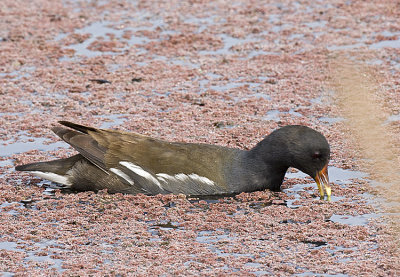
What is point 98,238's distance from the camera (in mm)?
5535

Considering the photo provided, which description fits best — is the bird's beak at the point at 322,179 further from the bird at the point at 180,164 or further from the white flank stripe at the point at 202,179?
the white flank stripe at the point at 202,179

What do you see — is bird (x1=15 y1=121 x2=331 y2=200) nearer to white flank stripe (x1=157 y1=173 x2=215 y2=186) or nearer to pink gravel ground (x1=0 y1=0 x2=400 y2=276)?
white flank stripe (x1=157 y1=173 x2=215 y2=186)

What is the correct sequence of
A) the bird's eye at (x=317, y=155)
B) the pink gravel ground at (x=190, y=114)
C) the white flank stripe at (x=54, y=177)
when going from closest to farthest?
the pink gravel ground at (x=190, y=114) < the bird's eye at (x=317, y=155) < the white flank stripe at (x=54, y=177)

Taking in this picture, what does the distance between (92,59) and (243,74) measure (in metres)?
2.04

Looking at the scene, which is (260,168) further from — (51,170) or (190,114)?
(190,114)

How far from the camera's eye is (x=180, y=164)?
247 inches

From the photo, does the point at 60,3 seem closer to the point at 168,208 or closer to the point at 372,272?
the point at 168,208

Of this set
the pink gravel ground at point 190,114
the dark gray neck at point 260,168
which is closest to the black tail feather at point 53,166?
the pink gravel ground at point 190,114

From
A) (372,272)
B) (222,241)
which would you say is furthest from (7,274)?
(372,272)

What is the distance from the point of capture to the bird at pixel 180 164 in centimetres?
629

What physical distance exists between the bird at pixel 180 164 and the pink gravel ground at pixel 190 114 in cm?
12

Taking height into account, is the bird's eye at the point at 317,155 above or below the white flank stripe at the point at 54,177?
above

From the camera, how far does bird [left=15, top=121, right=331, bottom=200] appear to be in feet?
20.6

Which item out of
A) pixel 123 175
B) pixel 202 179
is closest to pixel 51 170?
pixel 123 175
